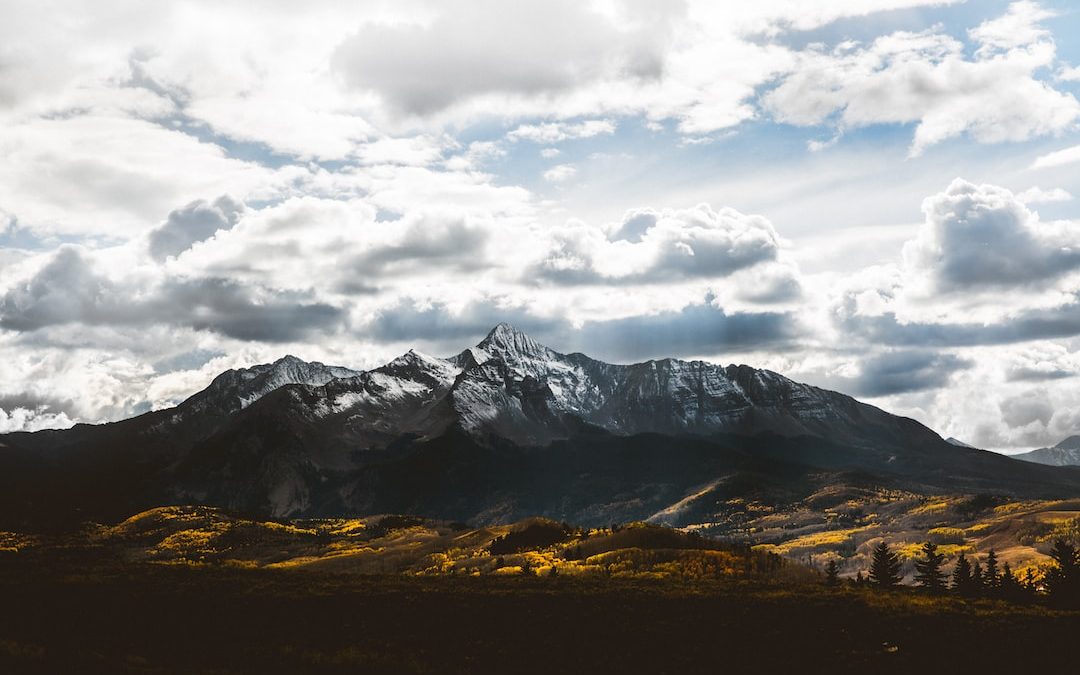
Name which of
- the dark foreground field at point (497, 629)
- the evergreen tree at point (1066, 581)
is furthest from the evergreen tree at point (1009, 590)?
the dark foreground field at point (497, 629)

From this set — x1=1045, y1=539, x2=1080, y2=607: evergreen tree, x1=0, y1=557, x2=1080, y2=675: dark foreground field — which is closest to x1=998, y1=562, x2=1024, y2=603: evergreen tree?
x1=1045, y1=539, x2=1080, y2=607: evergreen tree

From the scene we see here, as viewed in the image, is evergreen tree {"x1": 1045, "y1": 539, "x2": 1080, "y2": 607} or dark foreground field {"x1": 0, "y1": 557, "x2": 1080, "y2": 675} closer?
dark foreground field {"x1": 0, "y1": 557, "x2": 1080, "y2": 675}

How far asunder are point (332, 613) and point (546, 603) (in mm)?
24767

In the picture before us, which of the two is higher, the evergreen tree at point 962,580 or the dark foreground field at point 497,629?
the dark foreground field at point 497,629

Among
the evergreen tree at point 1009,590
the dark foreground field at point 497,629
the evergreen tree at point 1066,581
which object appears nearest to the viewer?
the dark foreground field at point 497,629

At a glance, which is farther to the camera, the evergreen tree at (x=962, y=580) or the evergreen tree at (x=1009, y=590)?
the evergreen tree at (x=962, y=580)

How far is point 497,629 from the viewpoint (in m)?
79.3

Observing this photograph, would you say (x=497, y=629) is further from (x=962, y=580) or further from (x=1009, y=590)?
(x=962, y=580)

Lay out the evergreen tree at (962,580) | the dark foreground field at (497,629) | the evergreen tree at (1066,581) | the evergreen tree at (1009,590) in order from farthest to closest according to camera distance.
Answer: the evergreen tree at (962,580) → the evergreen tree at (1009,590) → the evergreen tree at (1066,581) → the dark foreground field at (497,629)

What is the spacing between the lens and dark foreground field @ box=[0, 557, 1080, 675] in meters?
61.5

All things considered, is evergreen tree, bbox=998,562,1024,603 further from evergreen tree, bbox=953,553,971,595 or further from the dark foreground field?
the dark foreground field

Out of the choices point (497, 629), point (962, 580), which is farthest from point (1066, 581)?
point (497, 629)

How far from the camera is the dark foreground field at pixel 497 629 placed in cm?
6153

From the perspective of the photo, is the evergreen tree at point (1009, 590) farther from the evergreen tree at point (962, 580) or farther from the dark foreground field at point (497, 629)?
the dark foreground field at point (497, 629)
